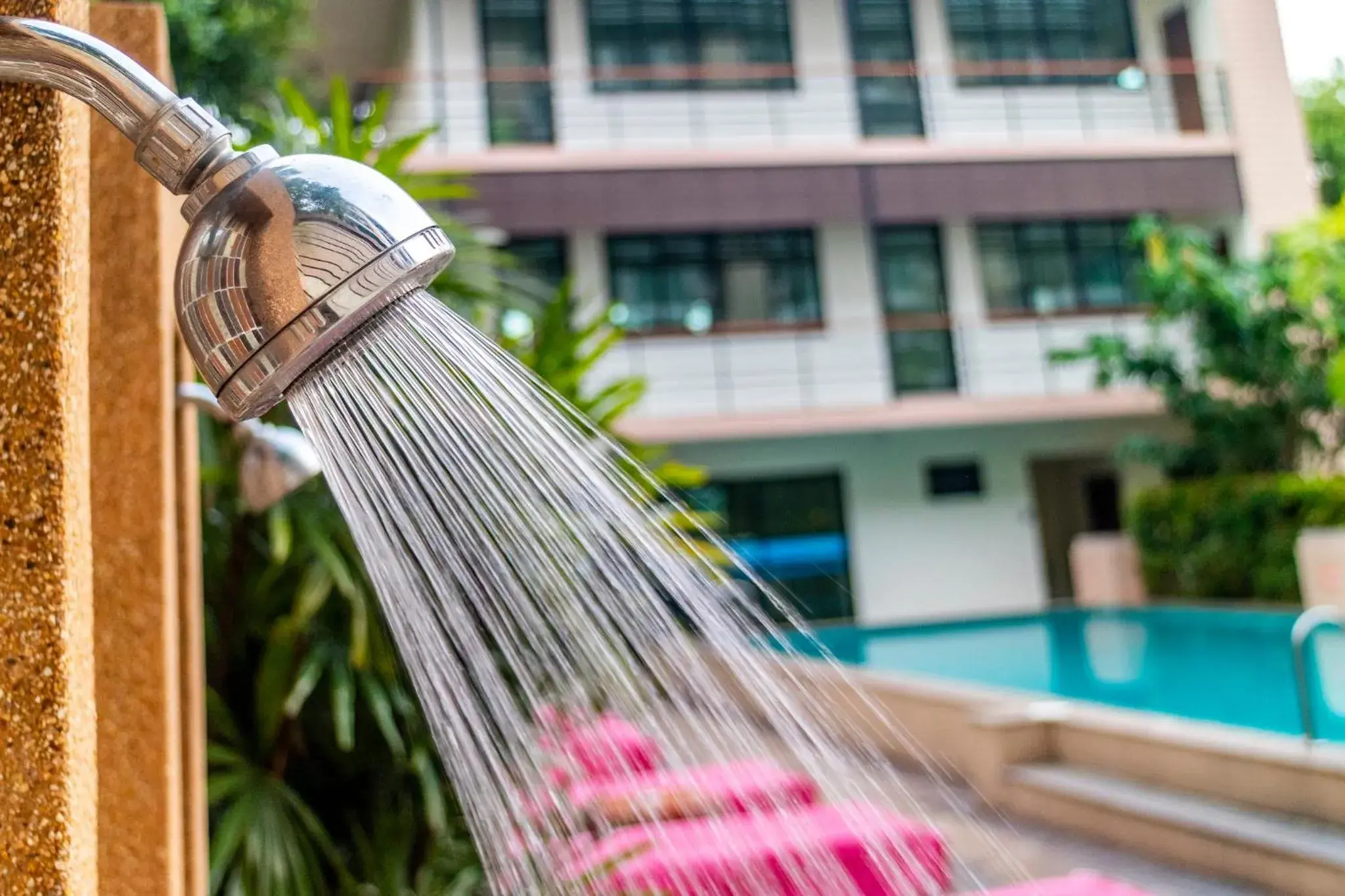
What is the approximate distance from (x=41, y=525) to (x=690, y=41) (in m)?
13.6

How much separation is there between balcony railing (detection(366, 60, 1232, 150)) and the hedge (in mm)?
4195

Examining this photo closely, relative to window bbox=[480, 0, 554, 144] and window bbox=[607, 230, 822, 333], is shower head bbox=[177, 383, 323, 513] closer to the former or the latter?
window bbox=[607, 230, 822, 333]

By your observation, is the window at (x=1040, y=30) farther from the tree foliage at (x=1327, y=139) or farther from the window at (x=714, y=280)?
the window at (x=714, y=280)

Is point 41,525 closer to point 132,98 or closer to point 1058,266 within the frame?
point 132,98

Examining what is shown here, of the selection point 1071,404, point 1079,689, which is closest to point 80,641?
point 1079,689

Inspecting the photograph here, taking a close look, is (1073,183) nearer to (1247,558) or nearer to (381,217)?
(1247,558)

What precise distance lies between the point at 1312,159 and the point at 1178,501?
480 centimetres

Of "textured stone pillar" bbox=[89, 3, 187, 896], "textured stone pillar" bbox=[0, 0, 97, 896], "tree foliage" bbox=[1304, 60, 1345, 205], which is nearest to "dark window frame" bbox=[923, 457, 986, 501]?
"tree foliage" bbox=[1304, 60, 1345, 205]

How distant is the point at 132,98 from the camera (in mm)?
594

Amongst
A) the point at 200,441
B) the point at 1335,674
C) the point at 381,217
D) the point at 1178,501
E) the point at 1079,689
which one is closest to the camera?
the point at 381,217

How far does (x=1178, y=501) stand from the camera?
1181 centimetres

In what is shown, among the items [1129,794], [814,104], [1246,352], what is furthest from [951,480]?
[1129,794]

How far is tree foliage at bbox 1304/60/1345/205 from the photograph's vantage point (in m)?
13.5

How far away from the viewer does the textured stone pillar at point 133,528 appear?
50.2 inches
